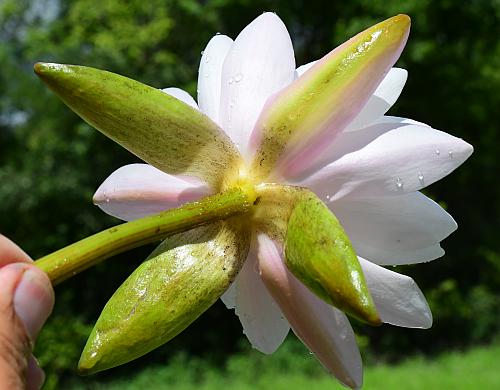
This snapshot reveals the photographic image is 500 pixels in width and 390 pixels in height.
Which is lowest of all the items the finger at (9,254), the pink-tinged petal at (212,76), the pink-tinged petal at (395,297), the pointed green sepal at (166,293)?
the pink-tinged petal at (395,297)

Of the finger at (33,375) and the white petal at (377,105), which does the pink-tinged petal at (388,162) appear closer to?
the white petal at (377,105)

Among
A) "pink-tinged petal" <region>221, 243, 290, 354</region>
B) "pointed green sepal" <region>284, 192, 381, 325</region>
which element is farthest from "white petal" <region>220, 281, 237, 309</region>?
"pointed green sepal" <region>284, 192, 381, 325</region>

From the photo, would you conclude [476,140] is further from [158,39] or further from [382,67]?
[382,67]

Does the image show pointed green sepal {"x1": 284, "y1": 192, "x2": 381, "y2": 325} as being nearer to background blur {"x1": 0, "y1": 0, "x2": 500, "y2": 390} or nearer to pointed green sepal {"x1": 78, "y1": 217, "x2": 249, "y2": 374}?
pointed green sepal {"x1": 78, "y1": 217, "x2": 249, "y2": 374}

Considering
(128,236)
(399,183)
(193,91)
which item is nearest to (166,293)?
(128,236)

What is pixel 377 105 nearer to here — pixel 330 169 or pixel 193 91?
pixel 330 169

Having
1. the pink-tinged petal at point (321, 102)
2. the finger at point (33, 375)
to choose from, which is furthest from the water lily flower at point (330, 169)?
the finger at point (33, 375)
